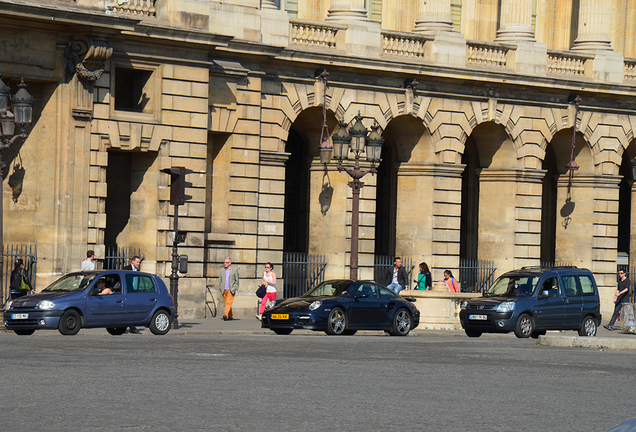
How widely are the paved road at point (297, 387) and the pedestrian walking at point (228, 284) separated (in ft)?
30.3

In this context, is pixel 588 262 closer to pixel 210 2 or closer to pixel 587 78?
pixel 587 78

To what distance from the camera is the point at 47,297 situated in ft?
74.3

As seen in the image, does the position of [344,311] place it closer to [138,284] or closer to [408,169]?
[138,284]


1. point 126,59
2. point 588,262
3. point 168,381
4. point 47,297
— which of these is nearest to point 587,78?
point 588,262

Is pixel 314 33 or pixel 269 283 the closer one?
pixel 269 283

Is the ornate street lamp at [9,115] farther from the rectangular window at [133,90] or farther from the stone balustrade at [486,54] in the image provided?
the stone balustrade at [486,54]

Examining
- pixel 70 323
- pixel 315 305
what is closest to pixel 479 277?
pixel 315 305

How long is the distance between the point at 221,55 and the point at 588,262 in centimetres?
1643

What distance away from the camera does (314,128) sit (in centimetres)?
3784

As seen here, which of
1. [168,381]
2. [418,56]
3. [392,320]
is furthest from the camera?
[418,56]

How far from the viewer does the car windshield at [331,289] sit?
2672cm

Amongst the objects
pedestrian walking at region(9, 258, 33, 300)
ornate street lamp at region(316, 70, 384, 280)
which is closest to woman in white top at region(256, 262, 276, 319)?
ornate street lamp at region(316, 70, 384, 280)

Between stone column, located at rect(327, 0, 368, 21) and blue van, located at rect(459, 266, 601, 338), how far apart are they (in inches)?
421

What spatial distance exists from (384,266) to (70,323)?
17677mm
